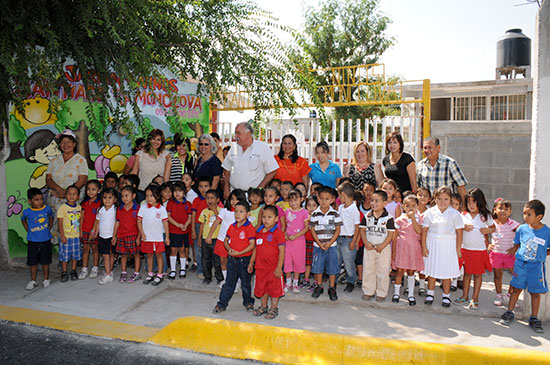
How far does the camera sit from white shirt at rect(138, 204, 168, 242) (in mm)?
5508

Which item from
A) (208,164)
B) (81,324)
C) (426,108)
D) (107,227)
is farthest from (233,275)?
(426,108)

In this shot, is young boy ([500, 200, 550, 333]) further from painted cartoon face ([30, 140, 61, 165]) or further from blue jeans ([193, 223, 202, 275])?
painted cartoon face ([30, 140, 61, 165])

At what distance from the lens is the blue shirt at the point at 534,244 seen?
428 cm

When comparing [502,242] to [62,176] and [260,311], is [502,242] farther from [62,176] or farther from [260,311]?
[62,176]

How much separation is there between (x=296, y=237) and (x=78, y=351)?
2.50 metres

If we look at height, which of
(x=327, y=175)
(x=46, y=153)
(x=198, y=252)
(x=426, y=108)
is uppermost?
(x=426, y=108)

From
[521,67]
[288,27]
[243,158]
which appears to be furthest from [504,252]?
[521,67]

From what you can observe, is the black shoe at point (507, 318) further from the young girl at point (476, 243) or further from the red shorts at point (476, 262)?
the red shorts at point (476, 262)

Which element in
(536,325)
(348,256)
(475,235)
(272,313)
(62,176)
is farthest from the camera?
(62,176)

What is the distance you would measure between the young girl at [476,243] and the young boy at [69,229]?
15.7ft

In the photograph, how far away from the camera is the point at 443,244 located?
483cm

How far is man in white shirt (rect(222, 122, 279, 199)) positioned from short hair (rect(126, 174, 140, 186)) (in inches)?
58.9

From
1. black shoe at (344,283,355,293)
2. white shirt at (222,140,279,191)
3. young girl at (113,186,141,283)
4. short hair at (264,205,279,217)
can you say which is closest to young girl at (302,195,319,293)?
black shoe at (344,283,355,293)

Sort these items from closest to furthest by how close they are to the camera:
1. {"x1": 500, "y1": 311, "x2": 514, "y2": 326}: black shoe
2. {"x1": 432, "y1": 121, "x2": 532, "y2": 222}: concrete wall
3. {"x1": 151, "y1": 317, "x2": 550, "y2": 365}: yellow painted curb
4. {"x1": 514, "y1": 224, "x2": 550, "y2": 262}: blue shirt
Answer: {"x1": 151, "y1": 317, "x2": 550, "y2": 365}: yellow painted curb → {"x1": 514, "y1": 224, "x2": 550, "y2": 262}: blue shirt → {"x1": 500, "y1": 311, "x2": 514, "y2": 326}: black shoe → {"x1": 432, "y1": 121, "x2": 532, "y2": 222}: concrete wall
